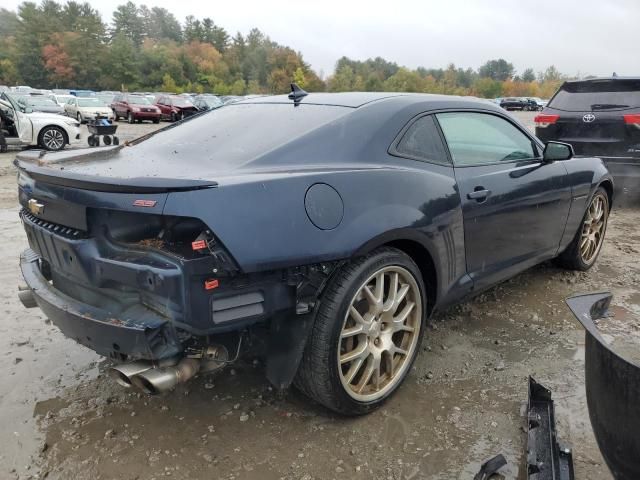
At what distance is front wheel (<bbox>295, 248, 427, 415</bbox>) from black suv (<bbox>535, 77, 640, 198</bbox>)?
5460 mm

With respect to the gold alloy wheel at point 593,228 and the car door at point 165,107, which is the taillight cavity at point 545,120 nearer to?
the gold alloy wheel at point 593,228

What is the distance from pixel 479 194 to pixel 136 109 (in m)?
28.7

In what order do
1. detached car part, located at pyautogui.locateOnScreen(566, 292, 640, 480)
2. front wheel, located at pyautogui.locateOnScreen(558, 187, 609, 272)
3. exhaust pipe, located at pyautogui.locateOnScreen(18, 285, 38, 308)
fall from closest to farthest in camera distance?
1. detached car part, located at pyautogui.locateOnScreen(566, 292, 640, 480)
2. exhaust pipe, located at pyautogui.locateOnScreen(18, 285, 38, 308)
3. front wheel, located at pyautogui.locateOnScreen(558, 187, 609, 272)

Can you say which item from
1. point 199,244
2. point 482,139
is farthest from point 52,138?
point 199,244

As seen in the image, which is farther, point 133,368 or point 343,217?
point 343,217

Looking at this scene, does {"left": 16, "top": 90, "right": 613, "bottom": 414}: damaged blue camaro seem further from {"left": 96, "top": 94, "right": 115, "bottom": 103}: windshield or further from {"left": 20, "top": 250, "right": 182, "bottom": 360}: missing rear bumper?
{"left": 96, "top": 94, "right": 115, "bottom": 103}: windshield

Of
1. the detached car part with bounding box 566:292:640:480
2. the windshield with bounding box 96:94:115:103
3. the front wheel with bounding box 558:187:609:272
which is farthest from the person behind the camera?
the windshield with bounding box 96:94:115:103

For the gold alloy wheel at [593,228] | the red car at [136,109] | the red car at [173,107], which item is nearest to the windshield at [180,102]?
the red car at [173,107]

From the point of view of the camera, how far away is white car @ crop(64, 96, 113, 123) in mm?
25828

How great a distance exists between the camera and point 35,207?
8.15ft

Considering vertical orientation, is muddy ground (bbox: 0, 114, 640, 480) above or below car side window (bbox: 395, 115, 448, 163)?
below

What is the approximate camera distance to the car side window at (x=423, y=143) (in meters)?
2.81

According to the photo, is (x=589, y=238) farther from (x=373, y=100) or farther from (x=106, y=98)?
(x=106, y=98)

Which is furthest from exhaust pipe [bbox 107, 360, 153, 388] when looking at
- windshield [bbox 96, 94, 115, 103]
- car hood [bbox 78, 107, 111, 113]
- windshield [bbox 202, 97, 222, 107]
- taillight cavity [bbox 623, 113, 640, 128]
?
windshield [bbox 202, 97, 222, 107]
